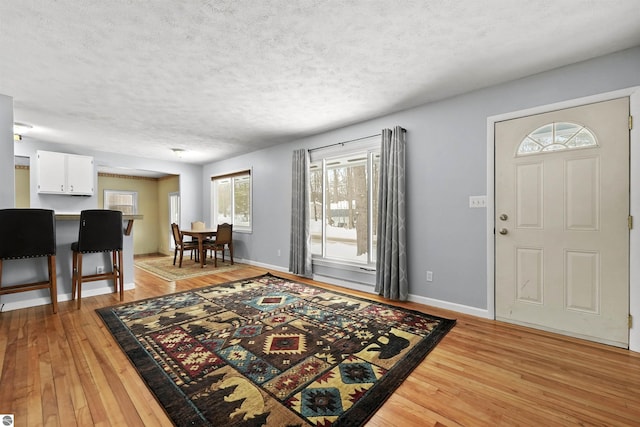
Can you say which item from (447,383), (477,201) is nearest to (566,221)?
(477,201)

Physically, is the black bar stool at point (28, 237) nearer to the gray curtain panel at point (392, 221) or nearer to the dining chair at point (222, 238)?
the dining chair at point (222, 238)

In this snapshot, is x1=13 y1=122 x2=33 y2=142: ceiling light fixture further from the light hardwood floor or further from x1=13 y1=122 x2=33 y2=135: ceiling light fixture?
the light hardwood floor

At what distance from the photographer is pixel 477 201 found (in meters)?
2.94

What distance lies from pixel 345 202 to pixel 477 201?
73.9 inches

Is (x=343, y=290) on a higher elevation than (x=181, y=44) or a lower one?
lower

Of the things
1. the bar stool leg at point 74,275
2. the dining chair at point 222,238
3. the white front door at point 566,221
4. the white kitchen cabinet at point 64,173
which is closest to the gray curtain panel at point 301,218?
the dining chair at point 222,238

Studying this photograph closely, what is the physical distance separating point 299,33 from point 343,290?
3.15m

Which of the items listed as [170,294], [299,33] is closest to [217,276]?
[170,294]

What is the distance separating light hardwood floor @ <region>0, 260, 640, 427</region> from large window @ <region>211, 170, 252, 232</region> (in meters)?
3.78

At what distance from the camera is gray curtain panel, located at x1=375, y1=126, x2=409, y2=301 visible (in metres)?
3.40

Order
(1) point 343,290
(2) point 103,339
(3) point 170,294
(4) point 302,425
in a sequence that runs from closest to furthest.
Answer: (4) point 302,425
(2) point 103,339
(3) point 170,294
(1) point 343,290

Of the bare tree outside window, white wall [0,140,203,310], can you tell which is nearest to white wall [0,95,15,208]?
white wall [0,140,203,310]

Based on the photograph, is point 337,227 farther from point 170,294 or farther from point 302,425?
point 302,425

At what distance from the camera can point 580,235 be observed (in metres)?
2.40
